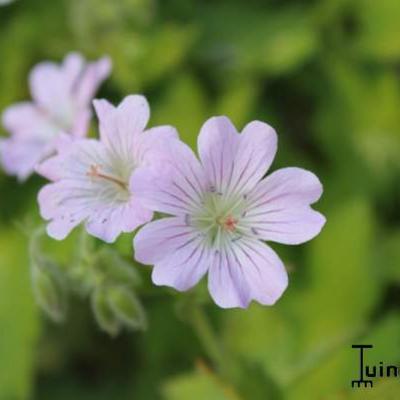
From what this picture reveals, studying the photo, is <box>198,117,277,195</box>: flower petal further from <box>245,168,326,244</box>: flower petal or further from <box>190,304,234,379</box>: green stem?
<box>190,304,234,379</box>: green stem

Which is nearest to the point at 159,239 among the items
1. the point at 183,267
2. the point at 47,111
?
the point at 183,267

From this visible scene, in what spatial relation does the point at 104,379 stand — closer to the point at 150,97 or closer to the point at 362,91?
the point at 150,97

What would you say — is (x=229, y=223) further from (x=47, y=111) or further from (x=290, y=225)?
(x=47, y=111)

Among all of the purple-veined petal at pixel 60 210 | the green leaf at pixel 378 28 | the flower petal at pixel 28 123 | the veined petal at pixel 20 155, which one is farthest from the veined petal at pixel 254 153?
the green leaf at pixel 378 28

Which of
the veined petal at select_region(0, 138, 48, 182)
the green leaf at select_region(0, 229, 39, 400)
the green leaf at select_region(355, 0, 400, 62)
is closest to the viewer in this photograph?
the veined petal at select_region(0, 138, 48, 182)

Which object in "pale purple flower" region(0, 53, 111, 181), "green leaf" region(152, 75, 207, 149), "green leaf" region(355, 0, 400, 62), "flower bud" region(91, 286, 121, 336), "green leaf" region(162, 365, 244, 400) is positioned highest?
"green leaf" region(355, 0, 400, 62)

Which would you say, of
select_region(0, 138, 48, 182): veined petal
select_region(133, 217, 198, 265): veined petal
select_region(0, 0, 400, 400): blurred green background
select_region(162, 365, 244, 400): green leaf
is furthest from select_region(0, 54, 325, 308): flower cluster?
select_region(162, 365, 244, 400): green leaf

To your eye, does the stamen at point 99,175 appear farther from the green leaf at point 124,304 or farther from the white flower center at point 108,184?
the green leaf at point 124,304
